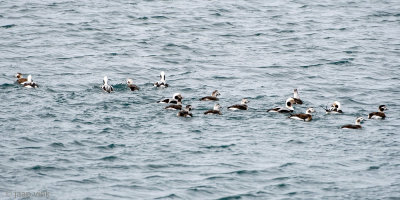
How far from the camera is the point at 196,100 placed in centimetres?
2934

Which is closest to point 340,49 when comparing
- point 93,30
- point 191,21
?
point 191,21

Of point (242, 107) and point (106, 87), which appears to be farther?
point (106, 87)

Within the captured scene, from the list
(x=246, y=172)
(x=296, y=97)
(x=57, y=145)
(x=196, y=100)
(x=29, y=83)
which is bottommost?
(x=246, y=172)

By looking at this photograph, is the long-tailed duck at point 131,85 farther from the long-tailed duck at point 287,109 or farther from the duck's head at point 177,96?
the long-tailed duck at point 287,109

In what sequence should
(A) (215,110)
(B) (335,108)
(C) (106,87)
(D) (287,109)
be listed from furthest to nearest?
(C) (106,87)
(B) (335,108)
(D) (287,109)
(A) (215,110)

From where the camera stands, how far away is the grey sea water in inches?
831

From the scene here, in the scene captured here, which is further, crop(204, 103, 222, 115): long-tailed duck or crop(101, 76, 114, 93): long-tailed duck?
crop(101, 76, 114, 93): long-tailed duck

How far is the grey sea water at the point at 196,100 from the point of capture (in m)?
21.1

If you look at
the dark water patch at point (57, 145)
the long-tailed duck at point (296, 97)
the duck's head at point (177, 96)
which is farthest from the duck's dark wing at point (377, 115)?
the dark water patch at point (57, 145)

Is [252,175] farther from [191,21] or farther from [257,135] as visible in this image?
[191,21]

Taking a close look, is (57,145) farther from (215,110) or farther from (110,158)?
(215,110)

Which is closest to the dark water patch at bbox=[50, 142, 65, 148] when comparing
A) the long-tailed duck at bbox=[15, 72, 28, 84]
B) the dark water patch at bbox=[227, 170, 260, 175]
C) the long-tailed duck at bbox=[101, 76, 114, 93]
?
the dark water patch at bbox=[227, 170, 260, 175]

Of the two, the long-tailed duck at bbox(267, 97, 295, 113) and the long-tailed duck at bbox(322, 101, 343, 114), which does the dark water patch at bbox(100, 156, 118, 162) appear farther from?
the long-tailed duck at bbox(322, 101, 343, 114)

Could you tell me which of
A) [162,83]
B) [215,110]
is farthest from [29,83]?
[215,110]
